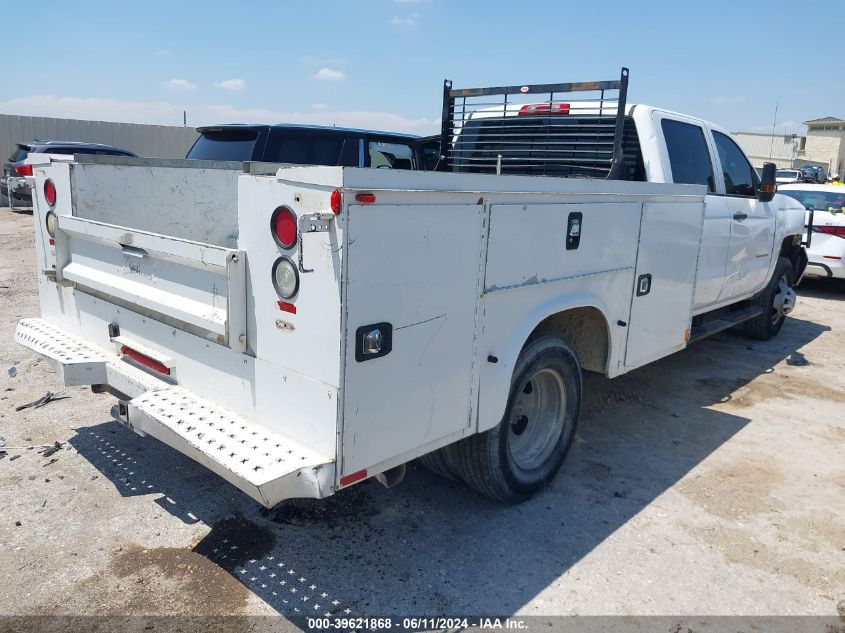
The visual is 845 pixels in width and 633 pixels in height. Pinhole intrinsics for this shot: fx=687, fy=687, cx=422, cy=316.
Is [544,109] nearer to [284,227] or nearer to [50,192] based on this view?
[284,227]

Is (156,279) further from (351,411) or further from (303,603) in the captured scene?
(303,603)

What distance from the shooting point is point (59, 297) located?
4.08 m

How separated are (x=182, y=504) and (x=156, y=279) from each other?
4.17 ft

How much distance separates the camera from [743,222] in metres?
6.00

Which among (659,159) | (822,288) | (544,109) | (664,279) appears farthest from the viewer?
(822,288)

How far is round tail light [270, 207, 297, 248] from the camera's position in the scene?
2.55 metres

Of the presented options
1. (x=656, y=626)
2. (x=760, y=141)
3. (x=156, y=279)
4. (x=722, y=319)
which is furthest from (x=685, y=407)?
(x=760, y=141)

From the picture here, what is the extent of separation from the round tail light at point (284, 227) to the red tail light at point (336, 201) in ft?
0.75

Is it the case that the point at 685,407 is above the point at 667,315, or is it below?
below

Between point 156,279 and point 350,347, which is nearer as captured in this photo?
point 350,347

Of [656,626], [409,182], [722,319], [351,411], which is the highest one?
[409,182]

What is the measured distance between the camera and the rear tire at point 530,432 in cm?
351

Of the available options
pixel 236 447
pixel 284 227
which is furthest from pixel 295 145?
pixel 236 447

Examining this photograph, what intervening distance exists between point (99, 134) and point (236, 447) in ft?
76.2
